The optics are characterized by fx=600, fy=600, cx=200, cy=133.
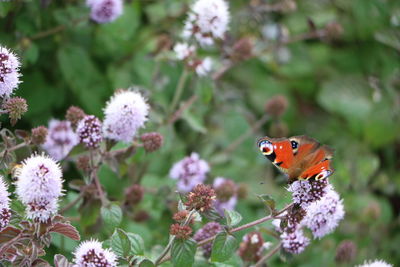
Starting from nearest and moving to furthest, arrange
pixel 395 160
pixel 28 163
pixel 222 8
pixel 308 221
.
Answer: pixel 28 163 < pixel 308 221 < pixel 222 8 < pixel 395 160

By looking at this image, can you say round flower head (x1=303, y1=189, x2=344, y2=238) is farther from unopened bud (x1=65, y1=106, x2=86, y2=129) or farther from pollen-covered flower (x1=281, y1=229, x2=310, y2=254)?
unopened bud (x1=65, y1=106, x2=86, y2=129)

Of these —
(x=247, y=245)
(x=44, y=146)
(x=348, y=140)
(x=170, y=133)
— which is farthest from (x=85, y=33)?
(x=348, y=140)

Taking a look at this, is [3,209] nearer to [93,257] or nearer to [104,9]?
[93,257]

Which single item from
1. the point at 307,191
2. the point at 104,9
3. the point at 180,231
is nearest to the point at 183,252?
the point at 180,231

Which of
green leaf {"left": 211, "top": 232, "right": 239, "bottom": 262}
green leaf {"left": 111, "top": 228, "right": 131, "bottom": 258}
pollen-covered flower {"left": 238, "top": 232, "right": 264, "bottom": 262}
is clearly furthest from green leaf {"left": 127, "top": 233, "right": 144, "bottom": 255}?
pollen-covered flower {"left": 238, "top": 232, "right": 264, "bottom": 262}

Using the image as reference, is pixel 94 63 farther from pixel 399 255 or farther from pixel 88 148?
pixel 399 255
